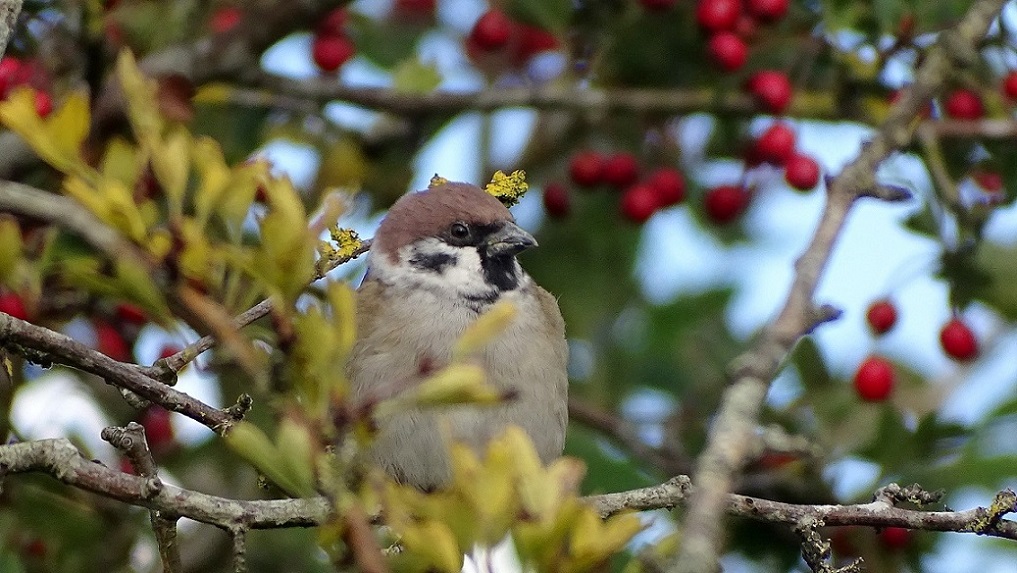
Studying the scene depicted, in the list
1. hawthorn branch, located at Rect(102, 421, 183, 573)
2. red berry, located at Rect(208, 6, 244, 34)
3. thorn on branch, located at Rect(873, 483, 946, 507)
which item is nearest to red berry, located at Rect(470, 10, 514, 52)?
red berry, located at Rect(208, 6, 244, 34)

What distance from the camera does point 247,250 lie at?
1501mm

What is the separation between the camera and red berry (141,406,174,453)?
13.6 ft

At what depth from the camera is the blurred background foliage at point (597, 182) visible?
3714 millimetres

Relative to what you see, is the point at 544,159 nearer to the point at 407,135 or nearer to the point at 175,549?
the point at 407,135

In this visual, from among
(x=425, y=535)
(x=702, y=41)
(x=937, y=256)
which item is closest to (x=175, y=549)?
(x=425, y=535)

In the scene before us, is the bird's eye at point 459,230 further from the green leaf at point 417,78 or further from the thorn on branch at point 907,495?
the thorn on branch at point 907,495

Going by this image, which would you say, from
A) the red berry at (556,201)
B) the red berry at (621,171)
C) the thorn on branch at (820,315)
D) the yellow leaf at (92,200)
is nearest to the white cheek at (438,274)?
the red berry at (556,201)

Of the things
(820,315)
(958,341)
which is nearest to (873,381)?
(958,341)

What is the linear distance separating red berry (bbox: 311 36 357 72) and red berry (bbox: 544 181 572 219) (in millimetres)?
873

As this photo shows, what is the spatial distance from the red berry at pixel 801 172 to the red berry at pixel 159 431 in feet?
7.28

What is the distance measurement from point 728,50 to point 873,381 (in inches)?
45.8

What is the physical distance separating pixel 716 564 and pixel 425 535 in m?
0.32

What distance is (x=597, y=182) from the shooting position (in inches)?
192

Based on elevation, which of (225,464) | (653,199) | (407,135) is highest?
(407,135)
